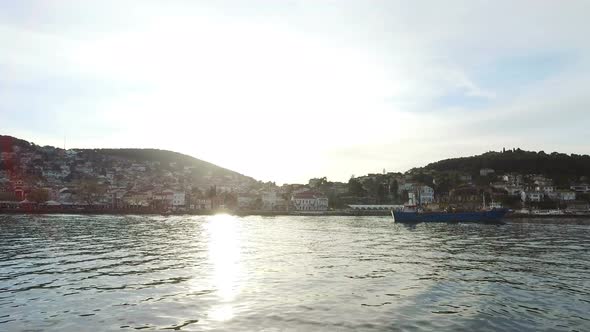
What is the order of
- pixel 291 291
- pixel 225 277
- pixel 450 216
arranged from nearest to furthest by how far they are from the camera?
pixel 291 291 < pixel 225 277 < pixel 450 216

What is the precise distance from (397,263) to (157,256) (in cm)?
1687

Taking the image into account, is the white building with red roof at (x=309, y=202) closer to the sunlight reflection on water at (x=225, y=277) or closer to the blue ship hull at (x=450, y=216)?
the blue ship hull at (x=450, y=216)

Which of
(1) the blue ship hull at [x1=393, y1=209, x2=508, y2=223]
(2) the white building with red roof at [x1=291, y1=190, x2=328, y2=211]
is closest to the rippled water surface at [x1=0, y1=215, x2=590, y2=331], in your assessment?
(1) the blue ship hull at [x1=393, y1=209, x2=508, y2=223]

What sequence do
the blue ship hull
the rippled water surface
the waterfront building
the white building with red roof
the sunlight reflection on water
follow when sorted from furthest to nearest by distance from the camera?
the white building with red roof < the waterfront building < the blue ship hull < the sunlight reflection on water < the rippled water surface

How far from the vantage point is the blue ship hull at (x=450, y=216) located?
9062 centimetres

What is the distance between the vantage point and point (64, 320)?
14.2 meters

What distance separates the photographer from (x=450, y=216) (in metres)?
91.7

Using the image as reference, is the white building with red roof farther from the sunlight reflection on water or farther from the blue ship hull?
the sunlight reflection on water

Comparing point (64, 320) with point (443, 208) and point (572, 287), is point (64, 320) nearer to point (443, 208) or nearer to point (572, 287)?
point (572, 287)

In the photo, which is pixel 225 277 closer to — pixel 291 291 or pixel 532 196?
pixel 291 291


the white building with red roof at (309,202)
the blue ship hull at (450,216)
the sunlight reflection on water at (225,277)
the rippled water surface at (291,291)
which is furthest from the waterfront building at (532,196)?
the sunlight reflection on water at (225,277)

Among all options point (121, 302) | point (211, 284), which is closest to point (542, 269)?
point (211, 284)

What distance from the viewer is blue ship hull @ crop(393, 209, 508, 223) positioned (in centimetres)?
9062

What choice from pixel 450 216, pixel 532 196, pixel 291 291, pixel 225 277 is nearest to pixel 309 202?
pixel 532 196
